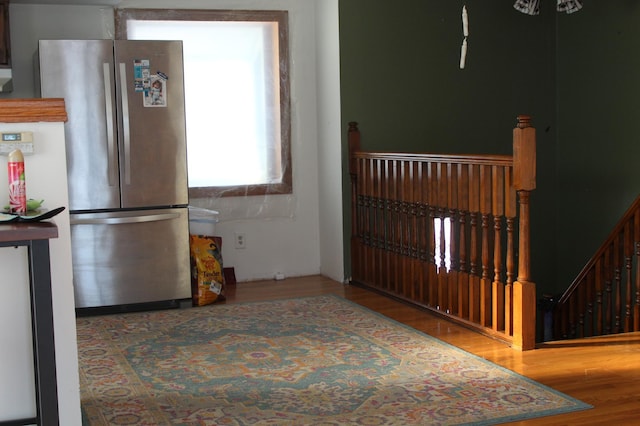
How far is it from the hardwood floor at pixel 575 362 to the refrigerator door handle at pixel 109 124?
5.59ft

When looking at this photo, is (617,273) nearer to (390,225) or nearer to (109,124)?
(390,225)

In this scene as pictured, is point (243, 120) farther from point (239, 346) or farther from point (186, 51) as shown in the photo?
point (239, 346)

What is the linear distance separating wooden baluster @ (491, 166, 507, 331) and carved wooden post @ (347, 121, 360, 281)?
5.42 feet

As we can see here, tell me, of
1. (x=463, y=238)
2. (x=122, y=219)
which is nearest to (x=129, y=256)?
(x=122, y=219)

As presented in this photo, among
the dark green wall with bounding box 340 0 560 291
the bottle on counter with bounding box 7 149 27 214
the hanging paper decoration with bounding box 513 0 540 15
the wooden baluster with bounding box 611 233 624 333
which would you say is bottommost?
the wooden baluster with bounding box 611 233 624 333

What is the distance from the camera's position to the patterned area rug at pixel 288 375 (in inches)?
131

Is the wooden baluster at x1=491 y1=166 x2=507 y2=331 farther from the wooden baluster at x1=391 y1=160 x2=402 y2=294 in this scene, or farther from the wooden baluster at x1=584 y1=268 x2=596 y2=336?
the wooden baluster at x1=584 y1=268 x2=596 y2=336

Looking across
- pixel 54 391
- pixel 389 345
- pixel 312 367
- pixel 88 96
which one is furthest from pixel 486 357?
pixel 88 96

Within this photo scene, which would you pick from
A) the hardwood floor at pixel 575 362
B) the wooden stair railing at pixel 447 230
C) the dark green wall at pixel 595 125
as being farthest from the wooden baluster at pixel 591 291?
the dark green wall at pixel 595 125

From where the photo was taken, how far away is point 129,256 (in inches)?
205

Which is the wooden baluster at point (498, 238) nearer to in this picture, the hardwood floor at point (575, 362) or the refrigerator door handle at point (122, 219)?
the hardwood floor at point (575, 362)

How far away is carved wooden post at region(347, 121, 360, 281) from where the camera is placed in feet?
19.5

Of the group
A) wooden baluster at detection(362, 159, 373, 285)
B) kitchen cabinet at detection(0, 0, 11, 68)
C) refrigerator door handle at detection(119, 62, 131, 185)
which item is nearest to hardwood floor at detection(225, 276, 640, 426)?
wooden baluster at detection(362, 159, 373, 285)

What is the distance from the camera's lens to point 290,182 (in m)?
6.25
